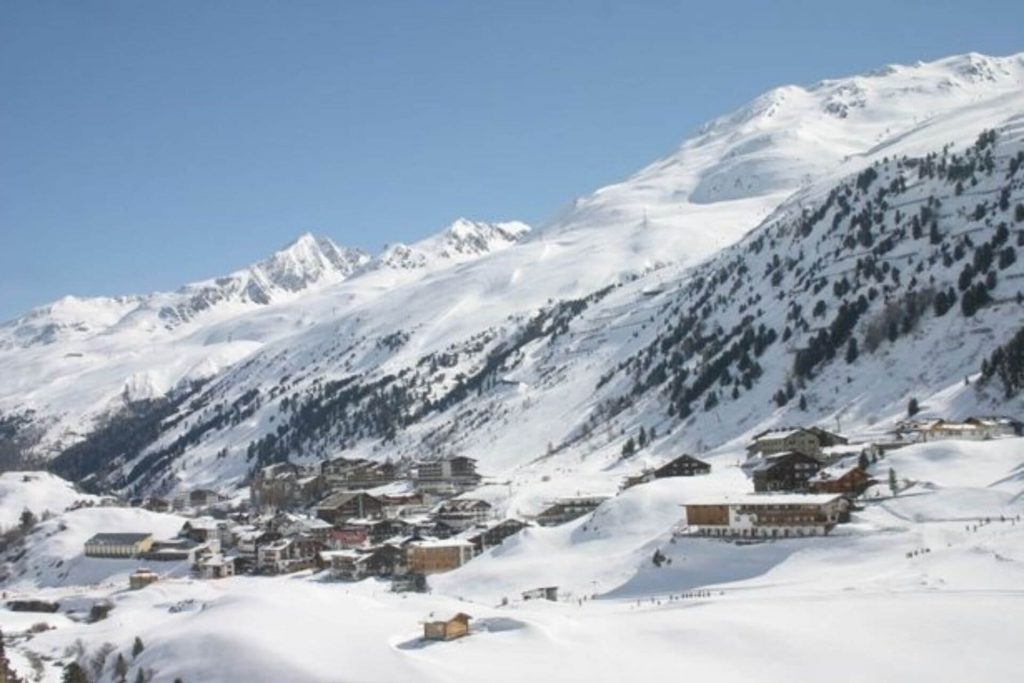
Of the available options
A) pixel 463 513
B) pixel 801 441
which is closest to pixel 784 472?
pixel 801 441

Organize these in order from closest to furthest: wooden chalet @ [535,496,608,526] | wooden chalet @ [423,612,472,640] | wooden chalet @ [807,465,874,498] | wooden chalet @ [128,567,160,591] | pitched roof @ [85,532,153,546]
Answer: wooden chalet @ [423,612,472,640] → wooden chalet @ [807,465,874,498] → wooden chalet @ [535,496,608,526] → wooden chalet @ [128,567,160,591] → pitched roof @ [85,532,153,546]

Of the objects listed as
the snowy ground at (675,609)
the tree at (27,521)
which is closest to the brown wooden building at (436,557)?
the snowy ground at (675,609)

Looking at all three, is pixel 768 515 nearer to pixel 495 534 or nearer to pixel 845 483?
pixel 845 483

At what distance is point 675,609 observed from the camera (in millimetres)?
68500

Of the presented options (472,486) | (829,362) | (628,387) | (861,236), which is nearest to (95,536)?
(472,486)

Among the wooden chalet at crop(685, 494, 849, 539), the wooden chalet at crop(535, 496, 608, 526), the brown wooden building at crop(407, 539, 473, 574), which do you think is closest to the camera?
the wooden chalet at crop(685, 494, 849, 539)

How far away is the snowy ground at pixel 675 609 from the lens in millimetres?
56688

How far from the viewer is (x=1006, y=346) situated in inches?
A: 4899

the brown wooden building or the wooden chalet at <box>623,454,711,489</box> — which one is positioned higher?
the wooden chalet at <box>623,454,711,489</box>

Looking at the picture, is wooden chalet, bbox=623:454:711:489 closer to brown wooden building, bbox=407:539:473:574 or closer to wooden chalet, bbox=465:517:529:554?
wooden chalet, bbox=465:517:529:554

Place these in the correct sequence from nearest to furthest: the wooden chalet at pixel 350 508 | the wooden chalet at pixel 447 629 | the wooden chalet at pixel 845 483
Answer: the wooden chalet at pixel 447 629
the wooden chalet at pixel 845 483
the wooden chalet at pixel 350 508

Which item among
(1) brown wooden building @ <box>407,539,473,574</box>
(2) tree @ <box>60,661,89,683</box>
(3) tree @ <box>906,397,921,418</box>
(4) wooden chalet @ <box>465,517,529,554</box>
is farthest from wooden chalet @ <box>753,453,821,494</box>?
(2) tree @ <box>60,661,89,683</box>

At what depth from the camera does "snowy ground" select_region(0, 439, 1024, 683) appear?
2232 inches

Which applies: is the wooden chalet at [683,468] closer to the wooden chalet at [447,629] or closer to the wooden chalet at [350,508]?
the wooden chalet at [350,508]
